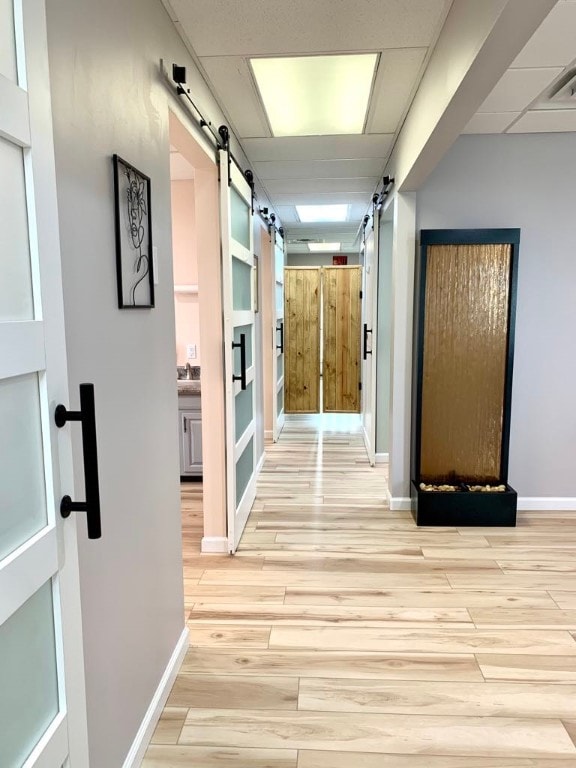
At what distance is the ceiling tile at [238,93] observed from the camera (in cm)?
242

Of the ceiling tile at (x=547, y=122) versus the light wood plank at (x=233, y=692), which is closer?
the light wood plank at (x=233, y=692)

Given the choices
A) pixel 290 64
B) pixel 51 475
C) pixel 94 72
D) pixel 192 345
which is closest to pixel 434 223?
pixel 290 64

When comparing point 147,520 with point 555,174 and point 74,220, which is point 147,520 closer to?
point 74,220

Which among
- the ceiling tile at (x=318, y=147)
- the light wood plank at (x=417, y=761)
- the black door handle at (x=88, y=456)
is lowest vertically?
the light wood plank at (x=417, y=761)

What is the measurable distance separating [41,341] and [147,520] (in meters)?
0.93

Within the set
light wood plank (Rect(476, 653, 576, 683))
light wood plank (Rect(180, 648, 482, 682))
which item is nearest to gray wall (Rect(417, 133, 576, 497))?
light wood plank (Rect(476, 653, 576, 683))

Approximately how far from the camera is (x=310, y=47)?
7.45 ft

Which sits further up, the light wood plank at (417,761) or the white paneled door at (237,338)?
the white paneled door at (237,338)

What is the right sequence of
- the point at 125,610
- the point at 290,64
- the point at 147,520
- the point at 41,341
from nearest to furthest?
the point at 41,341, the point at 125,610, the point at 147,520, the point at 290,64

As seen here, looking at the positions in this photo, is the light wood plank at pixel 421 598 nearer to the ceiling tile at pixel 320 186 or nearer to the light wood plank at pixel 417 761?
the light wood plank at pixel 417 761

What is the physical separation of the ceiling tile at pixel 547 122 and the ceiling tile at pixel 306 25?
1.21m

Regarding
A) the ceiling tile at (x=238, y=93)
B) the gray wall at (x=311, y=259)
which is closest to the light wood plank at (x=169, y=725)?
the ceiling tile at (x=238, y=93)

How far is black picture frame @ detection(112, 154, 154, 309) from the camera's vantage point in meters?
1.45

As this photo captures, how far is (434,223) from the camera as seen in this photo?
11.3 ft
